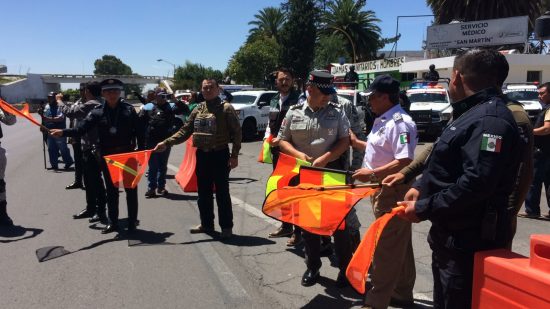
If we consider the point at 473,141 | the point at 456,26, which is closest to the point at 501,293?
the point at 473,141

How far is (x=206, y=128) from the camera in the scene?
5.54m

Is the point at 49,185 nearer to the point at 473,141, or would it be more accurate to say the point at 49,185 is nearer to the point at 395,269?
the point at 395,269

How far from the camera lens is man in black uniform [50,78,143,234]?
19.2ft

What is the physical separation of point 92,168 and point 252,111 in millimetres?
11950

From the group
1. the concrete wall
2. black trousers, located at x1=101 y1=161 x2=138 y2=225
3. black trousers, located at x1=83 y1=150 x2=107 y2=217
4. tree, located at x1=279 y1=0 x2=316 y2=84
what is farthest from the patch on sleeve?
the concrete wall

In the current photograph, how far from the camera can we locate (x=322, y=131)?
4305mm

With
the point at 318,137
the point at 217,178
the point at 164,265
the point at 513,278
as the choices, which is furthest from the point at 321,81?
the point at 513,278

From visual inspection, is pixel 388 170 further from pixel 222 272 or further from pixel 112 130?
pixel 112 130

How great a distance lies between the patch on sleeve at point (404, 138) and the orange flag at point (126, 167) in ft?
11.5

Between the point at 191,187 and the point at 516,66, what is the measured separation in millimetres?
28486

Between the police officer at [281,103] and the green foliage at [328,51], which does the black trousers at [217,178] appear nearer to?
the police officer at [281,103]

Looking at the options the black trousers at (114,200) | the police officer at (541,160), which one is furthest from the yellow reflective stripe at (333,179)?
the police officer at (541,160)

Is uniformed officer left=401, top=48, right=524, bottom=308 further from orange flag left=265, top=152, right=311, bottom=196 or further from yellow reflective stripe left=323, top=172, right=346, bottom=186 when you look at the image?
orange flag left=265, top=152, right=311, bottom=196

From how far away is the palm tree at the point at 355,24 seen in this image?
5122 cm
